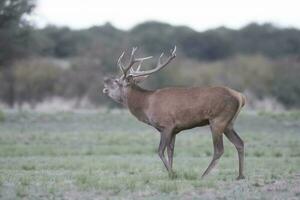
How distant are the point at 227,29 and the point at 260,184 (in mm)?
67475

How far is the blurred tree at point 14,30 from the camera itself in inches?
1330

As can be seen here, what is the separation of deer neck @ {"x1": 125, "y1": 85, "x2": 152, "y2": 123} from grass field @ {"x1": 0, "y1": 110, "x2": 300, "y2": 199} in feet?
3.72

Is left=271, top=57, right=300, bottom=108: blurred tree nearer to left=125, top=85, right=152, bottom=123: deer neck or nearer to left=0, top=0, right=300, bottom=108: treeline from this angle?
left=0, top=0, right=300, bottom=108: treeline

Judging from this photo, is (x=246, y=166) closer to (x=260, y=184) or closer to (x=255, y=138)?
(x=260, y=184)

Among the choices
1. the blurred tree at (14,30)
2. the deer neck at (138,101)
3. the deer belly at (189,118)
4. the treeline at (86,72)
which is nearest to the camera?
the deer belly at (189,118)

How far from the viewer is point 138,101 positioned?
15.5 metres

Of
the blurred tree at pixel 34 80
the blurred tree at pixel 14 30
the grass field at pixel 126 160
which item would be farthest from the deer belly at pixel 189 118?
the blurred tree at pixel 34 80

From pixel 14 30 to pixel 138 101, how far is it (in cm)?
2002

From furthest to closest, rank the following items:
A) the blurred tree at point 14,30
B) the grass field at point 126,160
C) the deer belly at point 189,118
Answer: the blurred tree at point 14,30 < the deer belly at point 189,118 < the grass field at point 126,160

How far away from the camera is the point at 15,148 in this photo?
21469 mm

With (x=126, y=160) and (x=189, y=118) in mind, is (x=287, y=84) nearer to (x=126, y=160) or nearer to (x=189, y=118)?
(x=126, y=160)

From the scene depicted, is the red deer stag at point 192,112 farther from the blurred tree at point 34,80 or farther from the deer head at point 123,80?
the blurred tree at point 34,80

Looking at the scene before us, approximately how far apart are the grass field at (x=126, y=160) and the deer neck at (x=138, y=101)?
1135 mm

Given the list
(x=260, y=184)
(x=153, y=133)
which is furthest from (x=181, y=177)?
(x=153, y=133)
